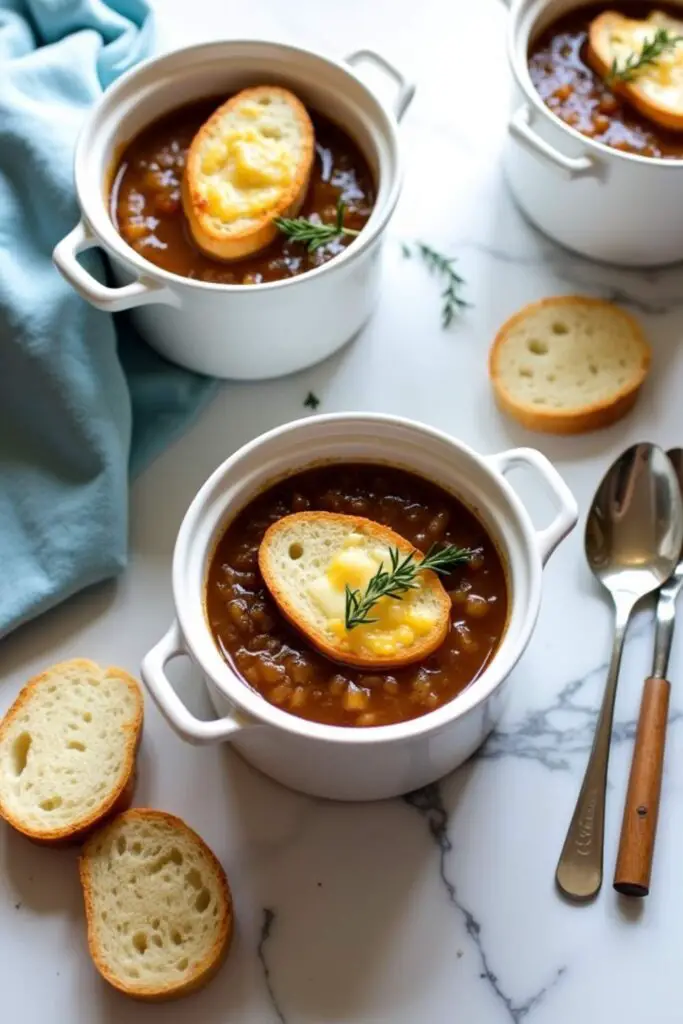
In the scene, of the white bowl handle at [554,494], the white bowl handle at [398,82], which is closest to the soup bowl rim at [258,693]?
the white bowl handle at [554,494]

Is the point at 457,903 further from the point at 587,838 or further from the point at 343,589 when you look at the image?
the point at 343,589

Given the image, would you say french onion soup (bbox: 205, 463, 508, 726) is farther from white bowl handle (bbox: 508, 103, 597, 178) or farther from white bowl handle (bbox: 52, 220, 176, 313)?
white bowl handle (bbox: 508, 103, 597, 178)

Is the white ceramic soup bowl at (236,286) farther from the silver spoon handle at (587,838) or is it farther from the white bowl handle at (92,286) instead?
the silver spoon handle at (587,838)

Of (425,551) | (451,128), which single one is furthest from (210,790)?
(451,128)

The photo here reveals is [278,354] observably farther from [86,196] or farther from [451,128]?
[451,128]

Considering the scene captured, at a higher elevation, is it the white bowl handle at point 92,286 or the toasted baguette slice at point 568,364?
the white bowl handle at point 92,286

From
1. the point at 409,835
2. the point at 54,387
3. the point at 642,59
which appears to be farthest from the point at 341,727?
the point at 642,59
